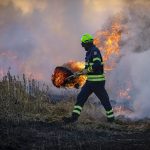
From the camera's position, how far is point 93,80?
13.7 m

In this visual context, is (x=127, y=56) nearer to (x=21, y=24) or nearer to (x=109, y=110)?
(x=109, y=110)

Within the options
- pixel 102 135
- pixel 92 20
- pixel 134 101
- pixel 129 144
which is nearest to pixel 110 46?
pixel 134 101

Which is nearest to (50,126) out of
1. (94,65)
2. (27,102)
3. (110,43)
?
(94,65)

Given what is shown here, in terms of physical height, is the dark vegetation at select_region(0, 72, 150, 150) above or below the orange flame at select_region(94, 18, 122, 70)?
below

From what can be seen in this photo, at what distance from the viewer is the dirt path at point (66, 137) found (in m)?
8.97

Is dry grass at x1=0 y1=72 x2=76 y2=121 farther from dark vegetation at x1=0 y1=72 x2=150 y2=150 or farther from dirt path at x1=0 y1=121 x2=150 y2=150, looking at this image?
dirt path at x1=0 y1=121 x2=150 y2=150

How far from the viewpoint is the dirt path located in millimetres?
8969

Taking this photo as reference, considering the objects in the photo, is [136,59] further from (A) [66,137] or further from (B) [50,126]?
(A) [66,137]

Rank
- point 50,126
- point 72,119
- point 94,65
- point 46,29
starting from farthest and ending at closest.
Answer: point 46,29, point 94,65, point 72,119, point 50,126

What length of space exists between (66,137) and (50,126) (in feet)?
5.94

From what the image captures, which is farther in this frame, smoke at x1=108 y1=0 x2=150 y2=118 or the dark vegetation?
smoke at x1=108 y1=0 x2=150 y2=118

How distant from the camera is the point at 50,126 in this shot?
12.1 m

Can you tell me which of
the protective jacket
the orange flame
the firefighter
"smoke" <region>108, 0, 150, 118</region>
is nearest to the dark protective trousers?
the firefighter

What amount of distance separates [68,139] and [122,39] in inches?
484
